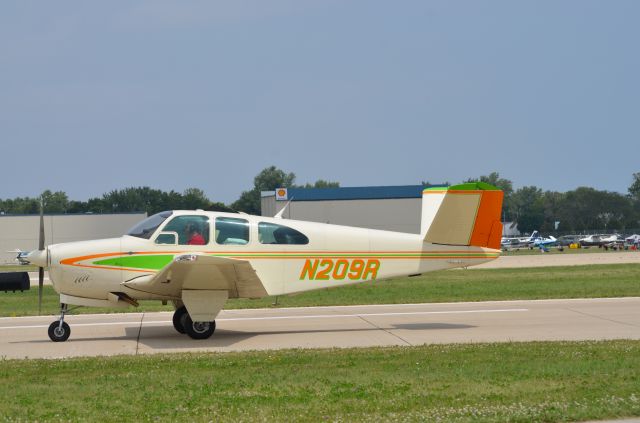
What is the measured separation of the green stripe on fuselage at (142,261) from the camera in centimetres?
1353

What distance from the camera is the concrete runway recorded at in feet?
42.9

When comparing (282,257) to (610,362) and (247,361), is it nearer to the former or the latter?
(247,361)

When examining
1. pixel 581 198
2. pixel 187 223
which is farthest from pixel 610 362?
pixel 581 198

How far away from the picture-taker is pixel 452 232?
14.7m

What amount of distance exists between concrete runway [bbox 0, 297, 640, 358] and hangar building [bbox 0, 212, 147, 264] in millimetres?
57414

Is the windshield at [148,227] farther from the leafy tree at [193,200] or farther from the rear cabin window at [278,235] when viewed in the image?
the leafy tree at [193,200]

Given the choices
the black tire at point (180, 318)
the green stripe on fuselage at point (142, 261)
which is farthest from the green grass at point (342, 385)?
the black tire at point (180, 318)

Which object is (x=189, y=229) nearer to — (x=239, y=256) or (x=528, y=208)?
(x=239, y=256)

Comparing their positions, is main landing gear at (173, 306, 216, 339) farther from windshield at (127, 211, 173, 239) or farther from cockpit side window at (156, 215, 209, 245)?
windshield at (127, 211, 173, 239)

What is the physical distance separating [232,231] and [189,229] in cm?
75

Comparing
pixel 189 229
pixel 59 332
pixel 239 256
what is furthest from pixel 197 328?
pixel 59 332

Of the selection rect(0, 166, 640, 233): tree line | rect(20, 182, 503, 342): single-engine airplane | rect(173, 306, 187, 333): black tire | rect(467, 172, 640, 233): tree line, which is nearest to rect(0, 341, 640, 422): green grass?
rect(20, 182, 503, 342): single-engine airplane

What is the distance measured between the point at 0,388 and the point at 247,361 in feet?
10.6

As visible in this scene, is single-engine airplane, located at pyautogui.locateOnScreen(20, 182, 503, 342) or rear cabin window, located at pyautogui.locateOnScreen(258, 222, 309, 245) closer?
single-engine airplane, located at pyautogui.locateOnScreen(20, 182, 503, 342)
